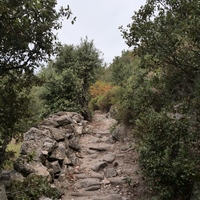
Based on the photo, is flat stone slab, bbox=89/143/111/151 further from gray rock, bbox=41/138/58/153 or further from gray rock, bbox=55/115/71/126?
gray rock, bbox=41/138/58/153

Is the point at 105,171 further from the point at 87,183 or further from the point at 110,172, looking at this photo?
the point at 87,183

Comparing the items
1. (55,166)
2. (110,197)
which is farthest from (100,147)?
(110,197)

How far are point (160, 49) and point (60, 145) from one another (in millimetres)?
4978

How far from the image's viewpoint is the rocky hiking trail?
673 cm

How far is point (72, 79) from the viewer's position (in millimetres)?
15516

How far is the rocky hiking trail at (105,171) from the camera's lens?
22.1ft

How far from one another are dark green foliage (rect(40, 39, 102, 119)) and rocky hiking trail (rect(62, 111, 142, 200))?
3.75m

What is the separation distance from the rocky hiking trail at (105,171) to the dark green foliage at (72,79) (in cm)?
375

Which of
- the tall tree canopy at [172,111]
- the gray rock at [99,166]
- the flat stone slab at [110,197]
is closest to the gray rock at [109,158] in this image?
the gray rock at [99,166]

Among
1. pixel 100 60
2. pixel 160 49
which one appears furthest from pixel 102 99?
pixel 160 49

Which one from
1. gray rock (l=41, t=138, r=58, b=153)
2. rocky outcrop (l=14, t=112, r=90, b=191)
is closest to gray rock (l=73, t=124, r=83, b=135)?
rocky outcrop (l=14, t=112, r=90, b=191)

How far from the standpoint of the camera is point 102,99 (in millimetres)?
21797

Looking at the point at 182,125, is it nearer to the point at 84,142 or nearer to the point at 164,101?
the point at 164,101

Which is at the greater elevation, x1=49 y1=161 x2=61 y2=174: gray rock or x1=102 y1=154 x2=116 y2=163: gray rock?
x1=49 y1=161 x2=61 y2=174: gray rock
